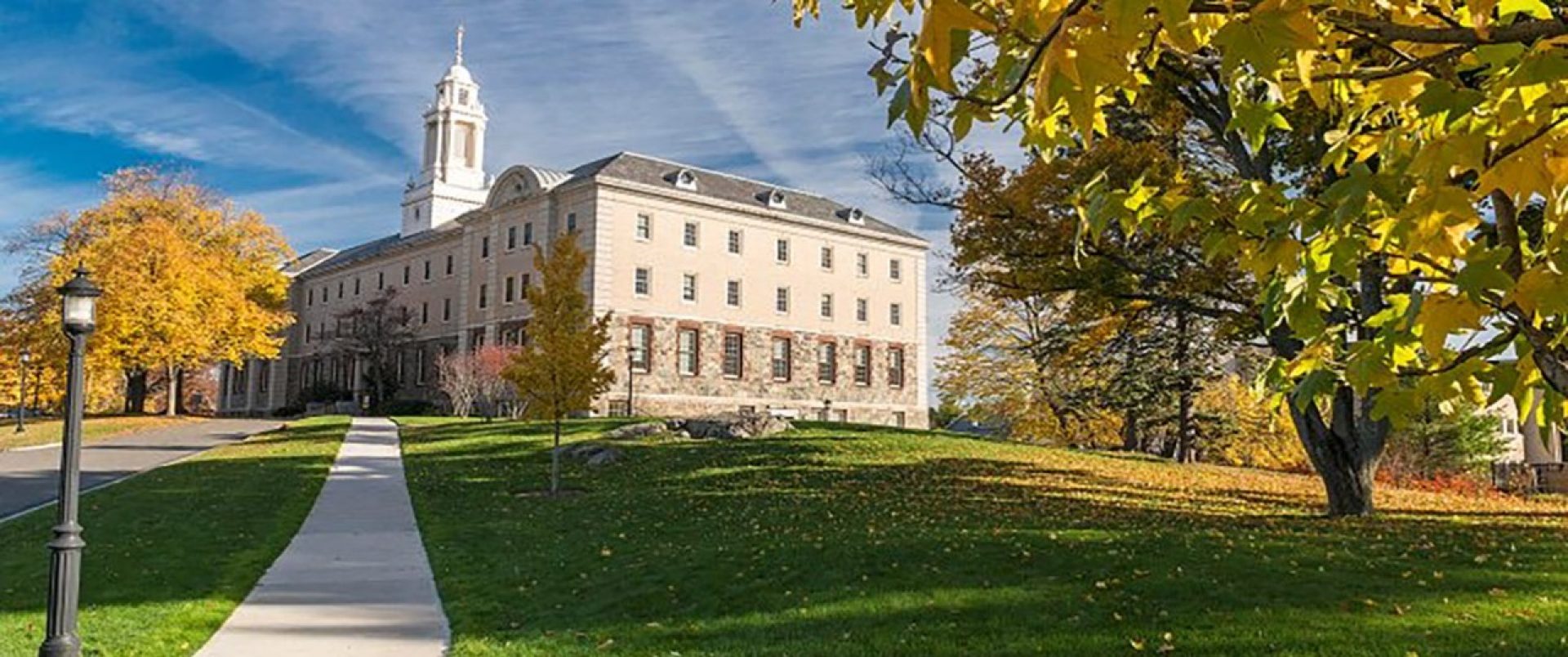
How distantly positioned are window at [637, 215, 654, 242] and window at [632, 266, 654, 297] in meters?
1.39

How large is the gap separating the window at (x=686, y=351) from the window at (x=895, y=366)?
12377 mm

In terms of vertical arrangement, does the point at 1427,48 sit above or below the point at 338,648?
above

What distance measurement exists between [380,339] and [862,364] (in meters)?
25.6

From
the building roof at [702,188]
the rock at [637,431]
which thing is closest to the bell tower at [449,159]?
the building roof at [702,188]

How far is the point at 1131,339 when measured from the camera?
22.8 meters

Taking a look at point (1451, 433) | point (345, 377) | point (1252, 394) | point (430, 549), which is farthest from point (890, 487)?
point (345, 377)

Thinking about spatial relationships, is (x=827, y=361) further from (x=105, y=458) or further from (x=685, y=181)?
(x=105, y=458)

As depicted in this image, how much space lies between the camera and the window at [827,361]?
185 ft

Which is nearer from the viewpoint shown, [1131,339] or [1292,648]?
[1292,648]

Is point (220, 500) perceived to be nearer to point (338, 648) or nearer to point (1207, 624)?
point (338, 648)

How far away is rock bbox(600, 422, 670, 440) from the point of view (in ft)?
88.5

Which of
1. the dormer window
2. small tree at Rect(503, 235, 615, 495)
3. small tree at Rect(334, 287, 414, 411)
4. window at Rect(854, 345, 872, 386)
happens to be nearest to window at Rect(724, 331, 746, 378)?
the dormer window

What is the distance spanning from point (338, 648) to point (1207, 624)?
6.04 meters

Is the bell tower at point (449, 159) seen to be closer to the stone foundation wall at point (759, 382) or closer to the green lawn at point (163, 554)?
the stone foundation wall at point (759, 382)
